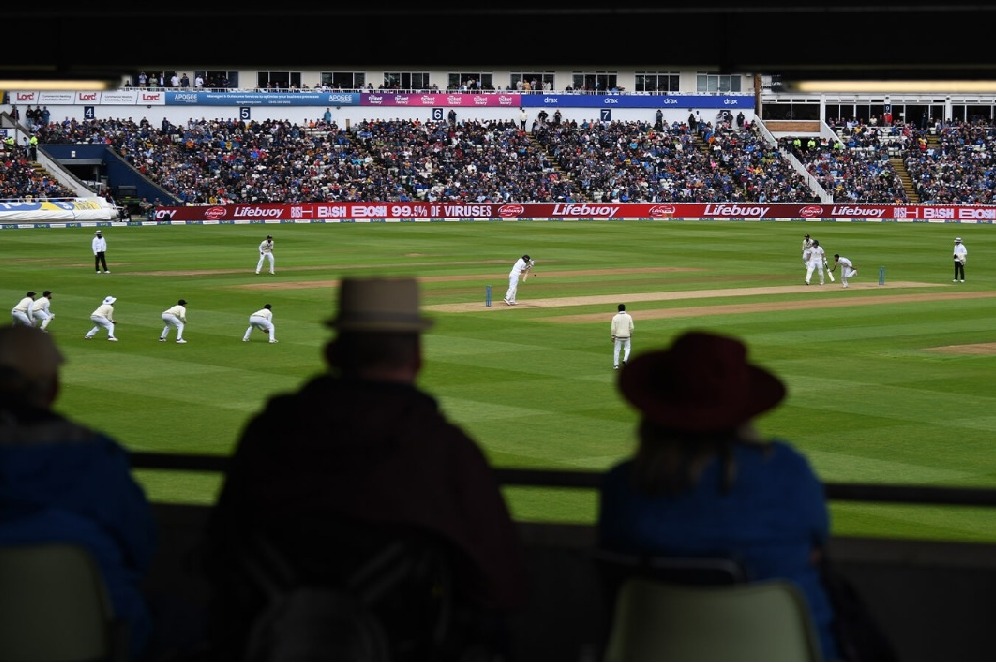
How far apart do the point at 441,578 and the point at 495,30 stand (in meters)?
5.96

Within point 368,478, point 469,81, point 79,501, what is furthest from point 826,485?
point 469,81

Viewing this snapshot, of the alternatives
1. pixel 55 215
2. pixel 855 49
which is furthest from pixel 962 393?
pixel 55 215

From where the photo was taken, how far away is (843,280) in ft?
148

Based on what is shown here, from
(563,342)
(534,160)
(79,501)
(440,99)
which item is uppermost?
(440,99)

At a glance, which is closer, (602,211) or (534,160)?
(602,211)

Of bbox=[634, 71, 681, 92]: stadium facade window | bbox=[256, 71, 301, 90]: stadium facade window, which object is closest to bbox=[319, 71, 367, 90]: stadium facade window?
bbox=[256, 71, 301, 90]: stadium facade window

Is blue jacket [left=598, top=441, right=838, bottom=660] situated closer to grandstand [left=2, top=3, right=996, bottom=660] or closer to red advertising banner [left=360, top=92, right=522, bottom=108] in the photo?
grandstand [left=2, top=3, right=996, bottom=660]

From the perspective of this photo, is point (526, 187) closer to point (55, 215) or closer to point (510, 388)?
point (55, 215)

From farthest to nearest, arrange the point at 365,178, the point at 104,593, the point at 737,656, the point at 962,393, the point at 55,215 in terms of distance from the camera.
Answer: the point at 365,178 < the point at 55,215 < the point at 962,393 < the point at 104,593 < the point at 737,656

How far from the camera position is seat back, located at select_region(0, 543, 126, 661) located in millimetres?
4227

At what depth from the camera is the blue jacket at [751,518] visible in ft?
13.5

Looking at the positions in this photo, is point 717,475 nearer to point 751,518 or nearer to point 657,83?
point 751,518

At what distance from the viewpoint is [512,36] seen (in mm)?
9539

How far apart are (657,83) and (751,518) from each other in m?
103
